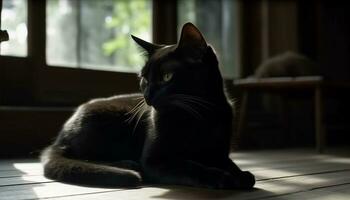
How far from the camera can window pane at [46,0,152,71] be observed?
2.39m

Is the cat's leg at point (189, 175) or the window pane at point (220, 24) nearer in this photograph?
the cat's leg at point (189, 175)

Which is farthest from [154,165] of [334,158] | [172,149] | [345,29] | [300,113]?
[345,29]

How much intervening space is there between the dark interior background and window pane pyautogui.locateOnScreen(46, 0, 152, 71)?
73mm

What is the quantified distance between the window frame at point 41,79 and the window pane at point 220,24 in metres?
0.72

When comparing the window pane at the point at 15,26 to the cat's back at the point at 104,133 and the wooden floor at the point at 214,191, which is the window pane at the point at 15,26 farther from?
the cat's back at the point at 104,133

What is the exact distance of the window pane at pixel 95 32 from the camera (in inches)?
94.2

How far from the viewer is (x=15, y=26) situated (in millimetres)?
2266

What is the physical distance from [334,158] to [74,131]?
1.18 metres

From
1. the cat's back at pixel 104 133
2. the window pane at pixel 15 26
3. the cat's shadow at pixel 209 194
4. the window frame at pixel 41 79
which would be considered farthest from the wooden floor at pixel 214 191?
the window pane at pixel 15 26

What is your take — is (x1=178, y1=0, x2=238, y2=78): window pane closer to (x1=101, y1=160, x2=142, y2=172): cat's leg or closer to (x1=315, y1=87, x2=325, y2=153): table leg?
(x1=315, y1=87, x2=325, y2=153): table leg

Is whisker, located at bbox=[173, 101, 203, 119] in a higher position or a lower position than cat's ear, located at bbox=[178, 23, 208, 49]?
lower

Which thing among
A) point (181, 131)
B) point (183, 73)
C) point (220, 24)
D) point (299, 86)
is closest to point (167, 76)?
point (183, 73)

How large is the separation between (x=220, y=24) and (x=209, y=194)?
Result: 2.19 m

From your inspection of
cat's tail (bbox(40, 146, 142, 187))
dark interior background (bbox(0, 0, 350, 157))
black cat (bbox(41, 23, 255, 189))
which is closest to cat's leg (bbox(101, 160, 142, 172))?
black cat (bbox(41, 23, 255, 189))
